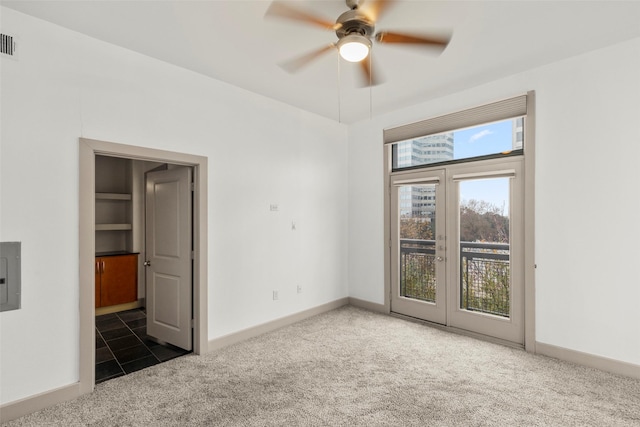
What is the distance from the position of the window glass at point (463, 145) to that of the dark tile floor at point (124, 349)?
3.69 metres

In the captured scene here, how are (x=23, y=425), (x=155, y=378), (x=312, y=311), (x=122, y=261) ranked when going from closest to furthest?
(x=23, y=425) < (x=155, y=378) < (x=312, y=311) < (x=122, y=261)

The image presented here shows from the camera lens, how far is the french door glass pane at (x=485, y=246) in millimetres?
3729

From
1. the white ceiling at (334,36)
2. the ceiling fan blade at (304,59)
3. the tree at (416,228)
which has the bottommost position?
the tree at (416,228)

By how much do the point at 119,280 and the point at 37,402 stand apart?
2813mm

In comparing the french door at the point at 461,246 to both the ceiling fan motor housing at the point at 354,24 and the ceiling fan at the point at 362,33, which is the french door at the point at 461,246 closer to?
the ceiling fan at the point at 362,33

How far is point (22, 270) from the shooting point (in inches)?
95.9

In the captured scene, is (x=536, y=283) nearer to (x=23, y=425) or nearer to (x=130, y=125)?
(x=130, y=125)

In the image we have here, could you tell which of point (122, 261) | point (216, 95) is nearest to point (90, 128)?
point (216, 95)

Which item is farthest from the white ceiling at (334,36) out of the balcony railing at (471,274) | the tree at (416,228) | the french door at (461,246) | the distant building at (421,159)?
the balcony railing at (471,274)

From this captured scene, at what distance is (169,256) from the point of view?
12.4 ft

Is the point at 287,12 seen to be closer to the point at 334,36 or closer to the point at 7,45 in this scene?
the point at 334,36


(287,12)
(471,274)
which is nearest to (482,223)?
(471,274)

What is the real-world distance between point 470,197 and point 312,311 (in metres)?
2.60

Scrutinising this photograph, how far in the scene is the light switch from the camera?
235 centimetres
